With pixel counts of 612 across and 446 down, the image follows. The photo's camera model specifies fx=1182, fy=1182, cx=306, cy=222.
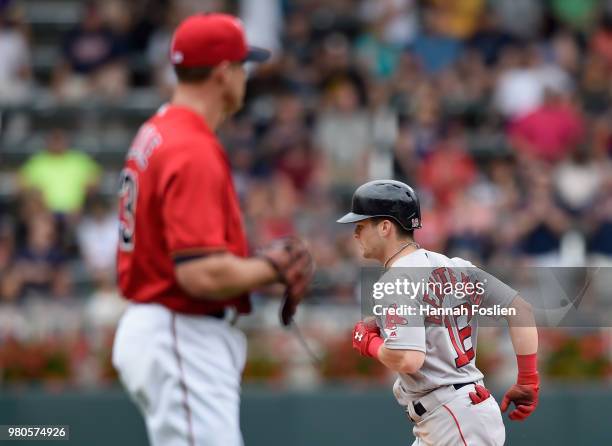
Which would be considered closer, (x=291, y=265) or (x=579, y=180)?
(x=291, y=265)

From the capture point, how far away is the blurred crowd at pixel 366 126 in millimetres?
11164

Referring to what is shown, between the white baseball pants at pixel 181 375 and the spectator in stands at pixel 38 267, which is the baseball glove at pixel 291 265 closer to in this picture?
the white baseball pants at pixel 181 375

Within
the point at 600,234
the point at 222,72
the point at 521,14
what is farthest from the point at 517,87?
the point at 222,72

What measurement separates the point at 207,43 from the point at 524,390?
5.94ft

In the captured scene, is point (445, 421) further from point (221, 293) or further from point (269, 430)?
point (269, 430)

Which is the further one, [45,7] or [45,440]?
[45,7]

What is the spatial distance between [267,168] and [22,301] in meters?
3.10

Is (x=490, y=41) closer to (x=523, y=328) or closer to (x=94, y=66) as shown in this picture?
(x=94, y=66)

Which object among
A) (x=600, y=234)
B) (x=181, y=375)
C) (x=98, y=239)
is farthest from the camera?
(x=98, y=239)

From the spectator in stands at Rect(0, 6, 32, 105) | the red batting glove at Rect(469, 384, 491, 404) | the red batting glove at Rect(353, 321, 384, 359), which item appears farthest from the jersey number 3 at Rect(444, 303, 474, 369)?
the spectator in stands at Rect(0, 6, 32, 105)

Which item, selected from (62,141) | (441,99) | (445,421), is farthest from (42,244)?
(445,421)

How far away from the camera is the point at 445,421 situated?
4.65 meters

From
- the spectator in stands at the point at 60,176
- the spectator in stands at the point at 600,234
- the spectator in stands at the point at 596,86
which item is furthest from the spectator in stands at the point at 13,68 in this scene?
the spectator in stands at the point at 600,234

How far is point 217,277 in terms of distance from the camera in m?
4.07
